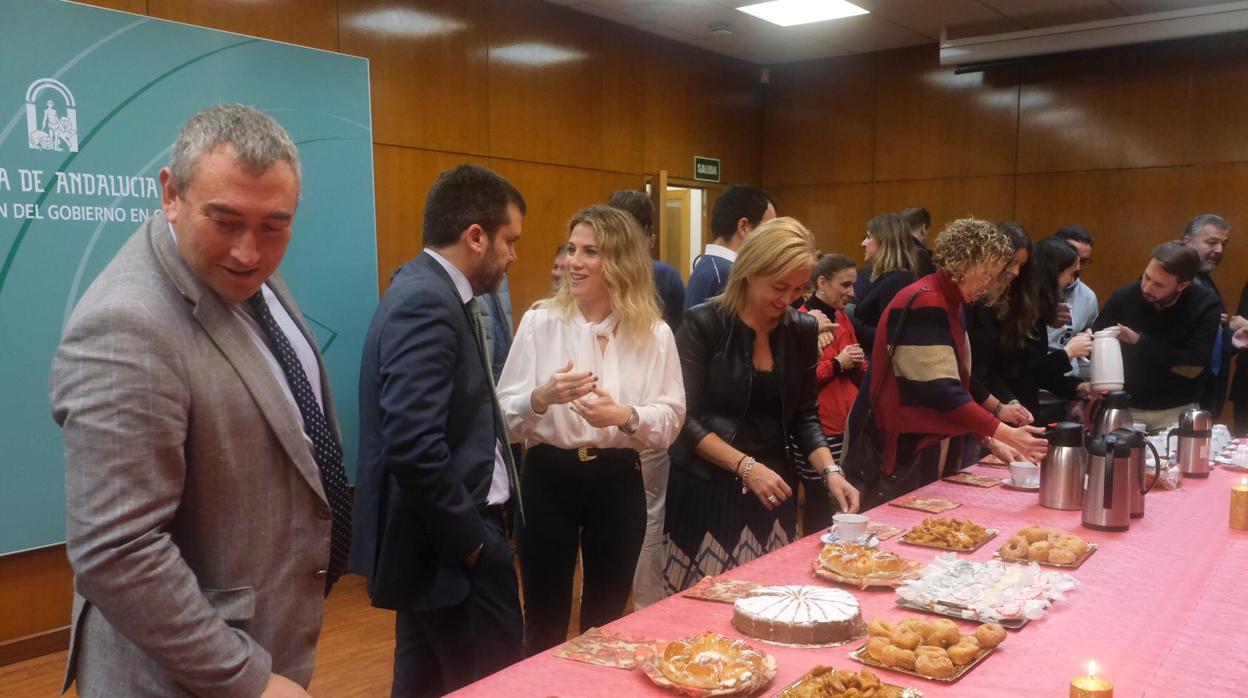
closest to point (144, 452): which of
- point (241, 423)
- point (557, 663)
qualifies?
point (241, 423)

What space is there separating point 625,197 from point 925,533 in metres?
1.94

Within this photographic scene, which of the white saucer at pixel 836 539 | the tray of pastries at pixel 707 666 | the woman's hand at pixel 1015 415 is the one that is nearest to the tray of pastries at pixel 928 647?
the tray of pastries at pixel 707 666

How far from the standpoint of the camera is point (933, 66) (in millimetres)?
6738

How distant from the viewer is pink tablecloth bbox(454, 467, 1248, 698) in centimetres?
136

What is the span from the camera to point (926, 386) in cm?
268

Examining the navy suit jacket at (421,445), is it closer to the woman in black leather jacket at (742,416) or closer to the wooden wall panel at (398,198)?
the woman in black leather jacket at (742,416)

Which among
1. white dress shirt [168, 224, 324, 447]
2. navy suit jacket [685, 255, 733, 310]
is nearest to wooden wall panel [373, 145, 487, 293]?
navy suit jacket [685, 255, 733, 310]

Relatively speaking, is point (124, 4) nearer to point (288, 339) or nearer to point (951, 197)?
point (288, 339)

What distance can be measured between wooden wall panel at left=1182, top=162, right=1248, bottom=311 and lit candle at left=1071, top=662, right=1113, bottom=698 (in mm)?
5669

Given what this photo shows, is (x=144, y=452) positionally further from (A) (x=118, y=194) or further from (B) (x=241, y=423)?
(A) (x=118, y=194)

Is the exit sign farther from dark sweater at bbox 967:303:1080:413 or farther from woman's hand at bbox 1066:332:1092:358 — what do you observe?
woman's hand at bbox 1066:332:1092:358

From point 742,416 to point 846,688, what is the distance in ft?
3.95

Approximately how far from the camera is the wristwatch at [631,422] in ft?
7.36

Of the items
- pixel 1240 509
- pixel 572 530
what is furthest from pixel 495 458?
pixel 1240 509
